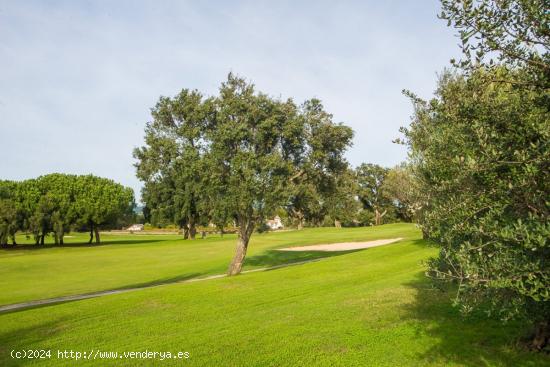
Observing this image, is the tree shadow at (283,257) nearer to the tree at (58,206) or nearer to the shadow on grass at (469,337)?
the shadow on grass at (469,337)

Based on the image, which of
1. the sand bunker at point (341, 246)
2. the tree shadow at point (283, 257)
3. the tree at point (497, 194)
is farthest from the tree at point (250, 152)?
the sand bunker at point (341, 246)

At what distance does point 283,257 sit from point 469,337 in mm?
36497

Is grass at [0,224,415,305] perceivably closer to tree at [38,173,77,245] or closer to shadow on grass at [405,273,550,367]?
tree at [38,173,77,245]

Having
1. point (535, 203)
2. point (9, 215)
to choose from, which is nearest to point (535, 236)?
point (535, 203)

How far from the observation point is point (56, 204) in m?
76.8

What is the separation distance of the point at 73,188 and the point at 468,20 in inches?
3283

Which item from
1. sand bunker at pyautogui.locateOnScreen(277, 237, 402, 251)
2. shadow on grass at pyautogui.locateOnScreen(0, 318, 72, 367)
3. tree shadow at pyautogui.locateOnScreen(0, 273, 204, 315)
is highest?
sand bunker at pyautogui.locateOnScreen(277, 237, 402, 251)

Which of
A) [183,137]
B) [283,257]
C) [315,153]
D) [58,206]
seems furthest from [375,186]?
[183,137]

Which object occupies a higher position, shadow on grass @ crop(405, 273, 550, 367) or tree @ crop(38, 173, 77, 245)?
tree @ crop(38, 173, 77, 245)

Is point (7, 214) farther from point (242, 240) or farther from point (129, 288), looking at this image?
point (242, 240)

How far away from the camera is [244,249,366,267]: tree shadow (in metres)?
44.7

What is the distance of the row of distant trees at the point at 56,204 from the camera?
7388 centimetres

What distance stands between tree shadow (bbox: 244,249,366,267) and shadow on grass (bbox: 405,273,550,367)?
1137 inches

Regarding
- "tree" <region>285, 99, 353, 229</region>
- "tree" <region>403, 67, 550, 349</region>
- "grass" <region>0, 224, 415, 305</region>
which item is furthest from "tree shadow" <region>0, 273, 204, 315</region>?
Answer: "tree" <region>403, 67, 550, 349</region>
